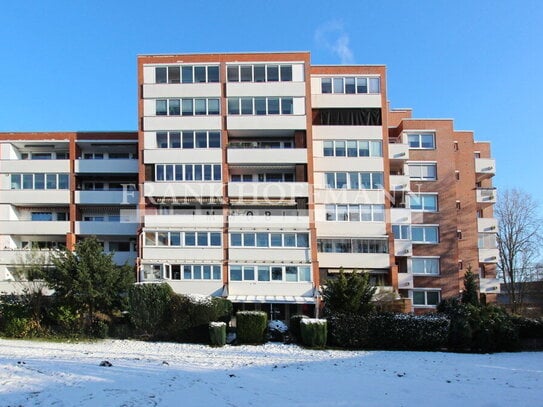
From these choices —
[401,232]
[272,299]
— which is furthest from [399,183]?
[272,299]

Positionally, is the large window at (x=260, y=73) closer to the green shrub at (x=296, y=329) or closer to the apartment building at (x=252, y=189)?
the apartment building at (x=252, y=189)

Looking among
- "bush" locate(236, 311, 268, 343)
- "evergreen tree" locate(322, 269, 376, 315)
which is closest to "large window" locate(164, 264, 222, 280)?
"bush" locate(236, 311, 268, 343)

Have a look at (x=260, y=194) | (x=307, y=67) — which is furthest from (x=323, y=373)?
(x=307, y=67)

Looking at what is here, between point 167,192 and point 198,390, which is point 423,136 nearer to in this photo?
point 167,192

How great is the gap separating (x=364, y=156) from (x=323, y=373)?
2460 centimetres

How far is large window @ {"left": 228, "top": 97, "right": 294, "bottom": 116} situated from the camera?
37062 mm

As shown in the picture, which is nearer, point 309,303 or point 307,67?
point 309,303

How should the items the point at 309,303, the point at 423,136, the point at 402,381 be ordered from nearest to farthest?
the point at 402,381 < the point at 309,303 < the point at 423,136

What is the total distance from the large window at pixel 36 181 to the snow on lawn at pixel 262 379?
20.4 meters

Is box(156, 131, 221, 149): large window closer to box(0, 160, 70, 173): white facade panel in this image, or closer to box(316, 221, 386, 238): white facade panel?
box(0, 160, 70, 173): white facade panel

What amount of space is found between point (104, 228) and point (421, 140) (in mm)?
27413

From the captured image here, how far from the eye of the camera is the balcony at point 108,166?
128 feet

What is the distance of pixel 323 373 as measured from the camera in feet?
50.9

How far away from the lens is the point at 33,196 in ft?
127
